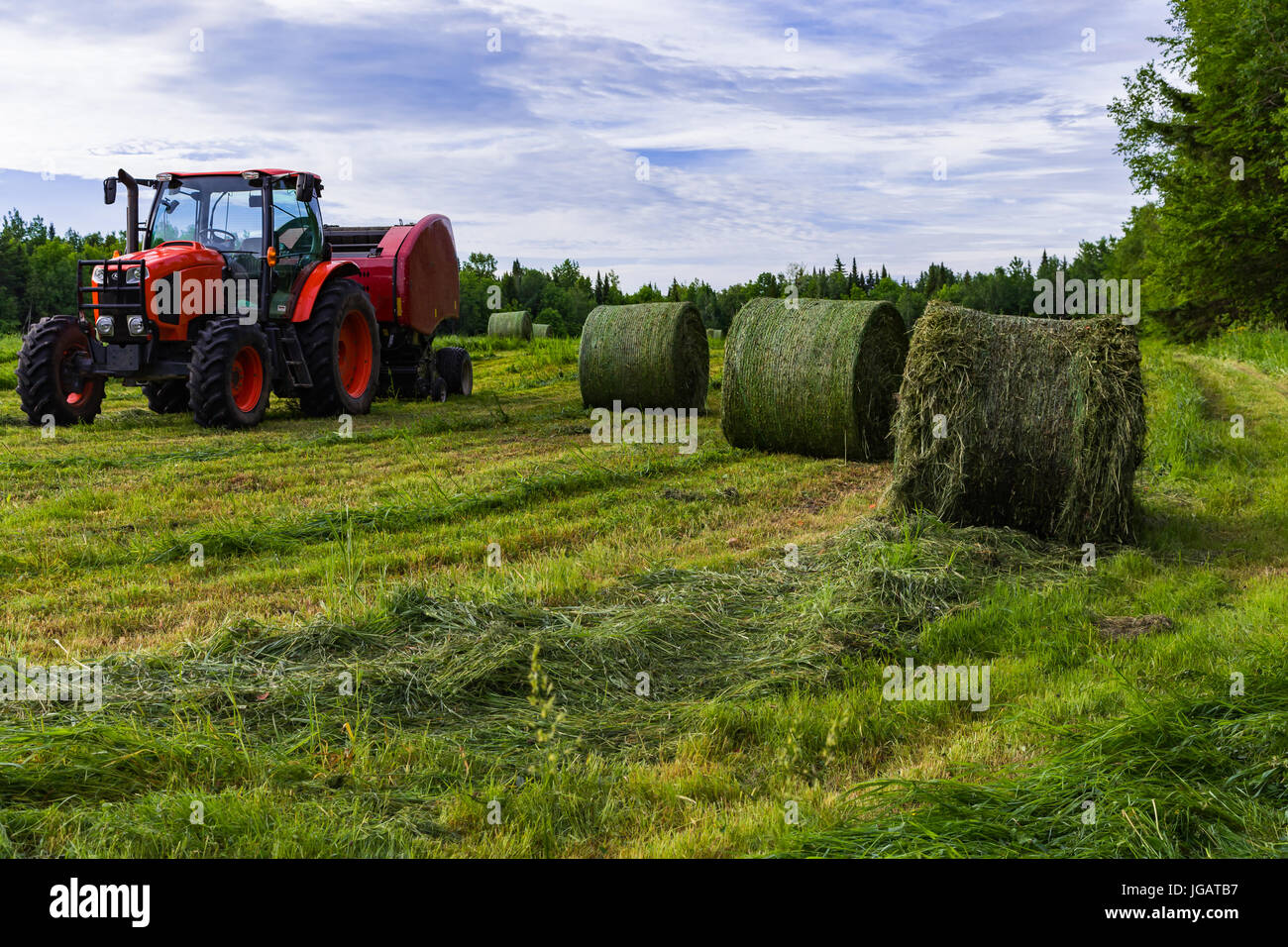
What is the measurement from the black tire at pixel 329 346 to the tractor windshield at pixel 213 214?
105cm

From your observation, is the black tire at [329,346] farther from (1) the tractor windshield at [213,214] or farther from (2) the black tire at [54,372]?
(2) the black tire at [54,372]

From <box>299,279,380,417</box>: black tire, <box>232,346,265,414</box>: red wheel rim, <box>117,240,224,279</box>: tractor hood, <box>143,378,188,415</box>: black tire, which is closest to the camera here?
<box>117,240,224,279</box>: tractor hood

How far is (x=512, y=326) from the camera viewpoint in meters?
34.0

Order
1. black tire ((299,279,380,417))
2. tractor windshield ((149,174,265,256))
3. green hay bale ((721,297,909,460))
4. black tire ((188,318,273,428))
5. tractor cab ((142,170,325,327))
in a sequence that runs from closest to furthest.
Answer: green hay bale ((721,297,909,460))
black tire ((188,318,273,428))
tractor cab ((142,170,325,327))
tractor windshield ((149,174,265,256))
black tire ((299,279,380,417))

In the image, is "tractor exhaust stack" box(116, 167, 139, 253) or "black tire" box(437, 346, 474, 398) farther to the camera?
"black tire" box(437, 346, 474, 398)

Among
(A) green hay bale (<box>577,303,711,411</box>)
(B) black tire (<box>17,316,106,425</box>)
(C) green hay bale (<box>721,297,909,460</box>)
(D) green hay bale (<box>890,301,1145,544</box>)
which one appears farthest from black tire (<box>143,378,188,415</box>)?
(D) green hay bale (<box>890,301,1145,544</box>)

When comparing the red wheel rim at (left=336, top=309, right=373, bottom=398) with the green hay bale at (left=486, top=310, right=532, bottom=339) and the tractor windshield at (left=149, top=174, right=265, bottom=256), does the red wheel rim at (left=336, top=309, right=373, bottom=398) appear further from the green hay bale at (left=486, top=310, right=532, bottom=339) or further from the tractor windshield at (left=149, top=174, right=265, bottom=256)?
the green hay bale at (left=486, top=310, right=532, bottom=339)

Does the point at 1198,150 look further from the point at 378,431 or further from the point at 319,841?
the point at 319,841

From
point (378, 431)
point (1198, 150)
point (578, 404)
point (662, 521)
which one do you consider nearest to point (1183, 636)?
point (662, 521)

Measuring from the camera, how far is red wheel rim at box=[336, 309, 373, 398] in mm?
14266

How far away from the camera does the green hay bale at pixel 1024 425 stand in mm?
6582

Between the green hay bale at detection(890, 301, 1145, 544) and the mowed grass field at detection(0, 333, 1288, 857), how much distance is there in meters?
0.42

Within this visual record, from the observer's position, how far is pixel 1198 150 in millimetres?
30469

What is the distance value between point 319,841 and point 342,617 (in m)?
2.09
